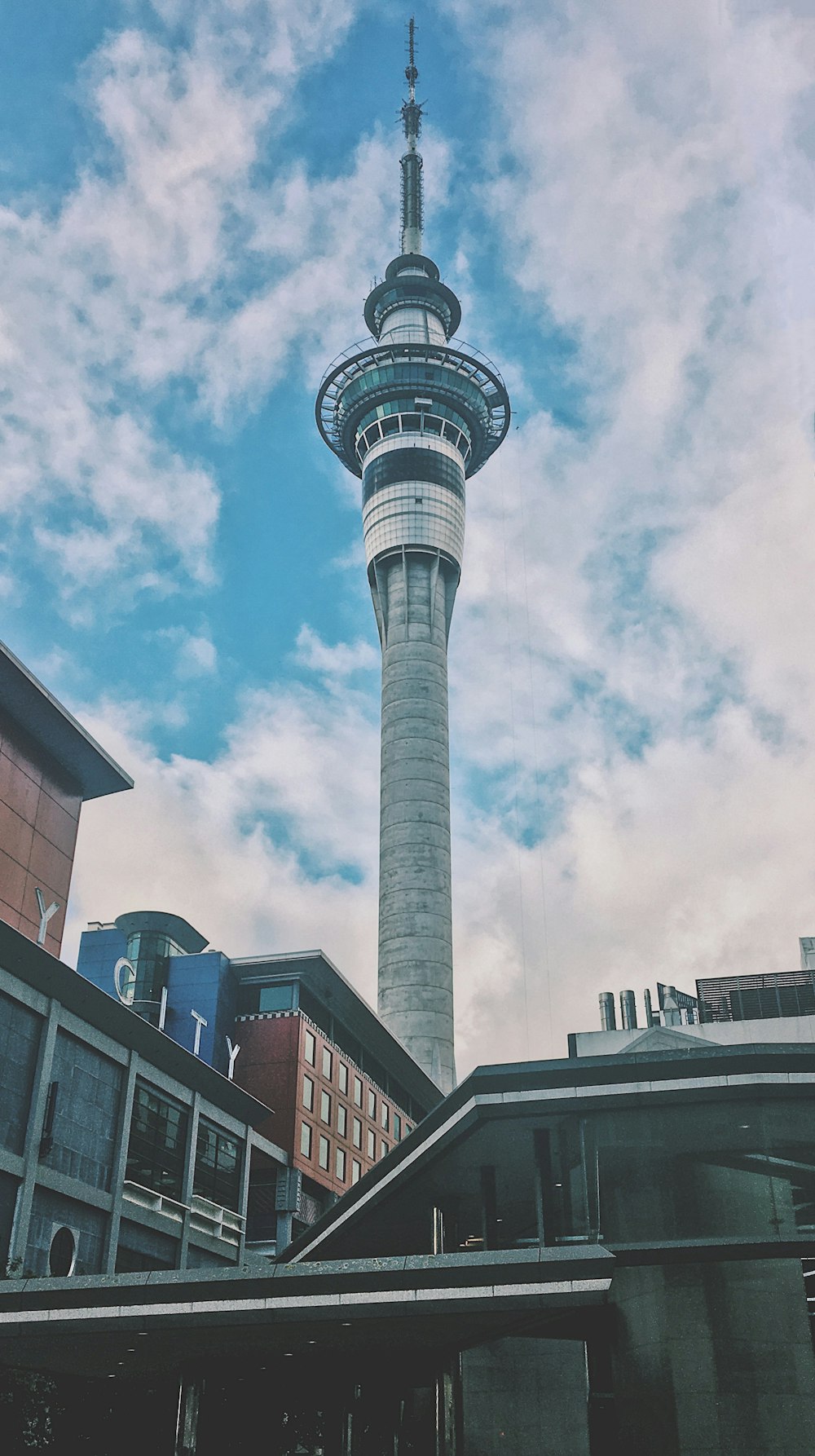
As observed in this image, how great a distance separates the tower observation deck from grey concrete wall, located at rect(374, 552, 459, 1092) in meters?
0.12

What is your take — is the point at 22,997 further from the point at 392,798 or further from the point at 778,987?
the point at 392,798

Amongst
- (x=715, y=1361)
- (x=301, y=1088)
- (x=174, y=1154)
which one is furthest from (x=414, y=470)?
(x=715, y=1361)

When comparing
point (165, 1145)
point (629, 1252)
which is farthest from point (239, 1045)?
point (629, 1252)

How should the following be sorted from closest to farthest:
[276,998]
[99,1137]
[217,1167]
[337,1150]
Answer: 1. [99,1137]
2. [217,1167]
3. [276,998]
4. [337,1150]

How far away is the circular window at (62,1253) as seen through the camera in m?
41.7

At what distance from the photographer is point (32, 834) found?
51.1 metres

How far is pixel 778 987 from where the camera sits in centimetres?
7338

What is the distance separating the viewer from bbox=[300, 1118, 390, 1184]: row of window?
231 ft

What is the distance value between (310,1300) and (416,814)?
314ft

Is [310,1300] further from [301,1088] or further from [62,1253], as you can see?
[301,1088]

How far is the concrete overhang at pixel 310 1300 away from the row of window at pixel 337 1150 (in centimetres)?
4157

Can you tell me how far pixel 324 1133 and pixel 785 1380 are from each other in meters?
50.8

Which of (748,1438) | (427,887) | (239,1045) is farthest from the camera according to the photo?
(427,887)

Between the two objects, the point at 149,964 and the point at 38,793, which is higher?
the point at 149,964
